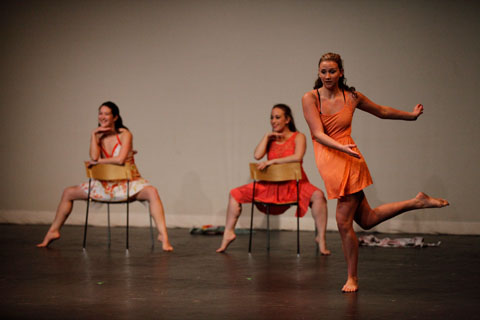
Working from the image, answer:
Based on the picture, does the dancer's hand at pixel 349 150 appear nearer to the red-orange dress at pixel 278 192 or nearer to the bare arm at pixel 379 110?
the bare arm at pixel 379 110

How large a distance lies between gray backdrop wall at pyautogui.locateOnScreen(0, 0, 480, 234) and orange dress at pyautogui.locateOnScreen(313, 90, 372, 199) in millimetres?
3337

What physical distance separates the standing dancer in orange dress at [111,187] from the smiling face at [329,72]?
2.33 metres

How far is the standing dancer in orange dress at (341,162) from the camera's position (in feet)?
10.7

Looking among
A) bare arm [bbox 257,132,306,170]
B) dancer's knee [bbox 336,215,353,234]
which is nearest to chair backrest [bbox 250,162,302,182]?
bare arm [bbox 257,132,306,170]

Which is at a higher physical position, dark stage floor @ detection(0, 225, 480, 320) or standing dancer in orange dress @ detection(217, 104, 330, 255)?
standing dancer in orange dress @ detection(217, 104, 330, 255)

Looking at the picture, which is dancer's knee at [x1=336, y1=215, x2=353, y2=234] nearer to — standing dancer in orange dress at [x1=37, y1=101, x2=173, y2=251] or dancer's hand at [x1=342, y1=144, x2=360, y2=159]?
dancer's hand at [x1=342, y1=144, x2=360, y2=159]

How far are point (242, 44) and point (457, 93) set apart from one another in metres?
2.45

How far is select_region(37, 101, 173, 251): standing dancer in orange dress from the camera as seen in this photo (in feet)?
16.9

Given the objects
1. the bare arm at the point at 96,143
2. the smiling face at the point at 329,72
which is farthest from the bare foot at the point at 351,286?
the bare arm at the point at 96,143

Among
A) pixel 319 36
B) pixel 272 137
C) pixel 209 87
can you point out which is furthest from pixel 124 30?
pixel 272 137

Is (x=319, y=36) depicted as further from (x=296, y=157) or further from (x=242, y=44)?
(x=296, y=157)

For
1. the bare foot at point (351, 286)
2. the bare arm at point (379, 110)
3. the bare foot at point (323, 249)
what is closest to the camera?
the bare foot at point (351, 286)

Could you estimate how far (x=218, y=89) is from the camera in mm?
6965

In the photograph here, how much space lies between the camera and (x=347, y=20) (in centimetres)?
665
